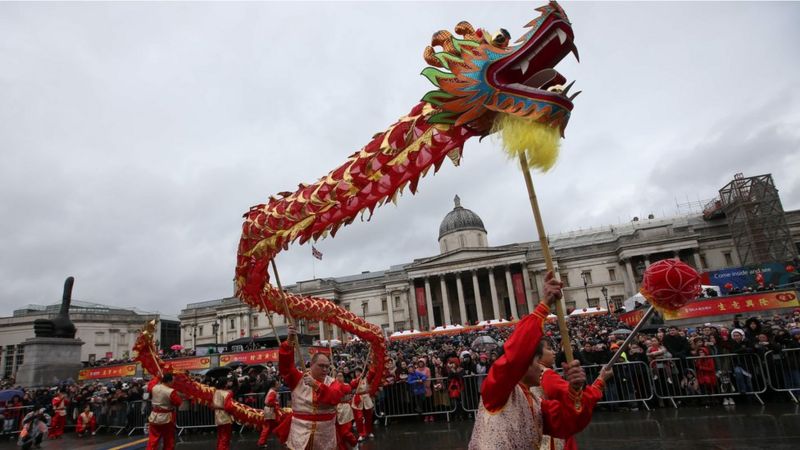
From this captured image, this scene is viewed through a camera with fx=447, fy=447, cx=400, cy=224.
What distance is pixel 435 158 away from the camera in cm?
454

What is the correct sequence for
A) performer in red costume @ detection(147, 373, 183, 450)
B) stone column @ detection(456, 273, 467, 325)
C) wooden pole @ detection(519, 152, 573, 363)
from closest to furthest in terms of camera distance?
wooden pole @ detection(519, 152, 573, 363), performer in red costume @ detection(147, 373, 183, 450), stone column @ detection(456, 273, 467, 325)

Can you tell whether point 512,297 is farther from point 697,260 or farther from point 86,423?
point 86,423

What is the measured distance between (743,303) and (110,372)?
119 ft

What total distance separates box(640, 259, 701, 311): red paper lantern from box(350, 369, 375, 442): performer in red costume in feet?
23.0

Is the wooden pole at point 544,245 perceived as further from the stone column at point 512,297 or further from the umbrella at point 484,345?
the stone column at point 512,297

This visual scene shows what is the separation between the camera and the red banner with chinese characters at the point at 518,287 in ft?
203

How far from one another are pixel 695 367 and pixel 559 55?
1134cm

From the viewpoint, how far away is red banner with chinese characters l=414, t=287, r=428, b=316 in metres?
65.0

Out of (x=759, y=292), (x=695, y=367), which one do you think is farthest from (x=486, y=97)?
(x=759, y=292)

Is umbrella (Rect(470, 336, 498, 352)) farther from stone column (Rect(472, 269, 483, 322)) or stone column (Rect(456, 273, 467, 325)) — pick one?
stone column (Rect(456, 273, 467, 325))

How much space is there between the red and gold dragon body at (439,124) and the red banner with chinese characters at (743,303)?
22362 millimetres

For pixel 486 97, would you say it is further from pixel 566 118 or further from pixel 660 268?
pixel 660 268

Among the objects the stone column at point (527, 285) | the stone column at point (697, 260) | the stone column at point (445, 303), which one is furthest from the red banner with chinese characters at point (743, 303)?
the stone column at point (445, 303)

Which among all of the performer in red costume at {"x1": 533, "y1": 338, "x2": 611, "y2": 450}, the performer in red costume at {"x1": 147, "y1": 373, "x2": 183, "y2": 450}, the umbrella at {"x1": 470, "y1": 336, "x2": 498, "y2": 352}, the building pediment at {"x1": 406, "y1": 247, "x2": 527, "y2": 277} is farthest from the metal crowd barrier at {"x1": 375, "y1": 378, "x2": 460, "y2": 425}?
the building pediment at {"x1": 406, "y1": 247, "x2": 527, "y2": 277}
